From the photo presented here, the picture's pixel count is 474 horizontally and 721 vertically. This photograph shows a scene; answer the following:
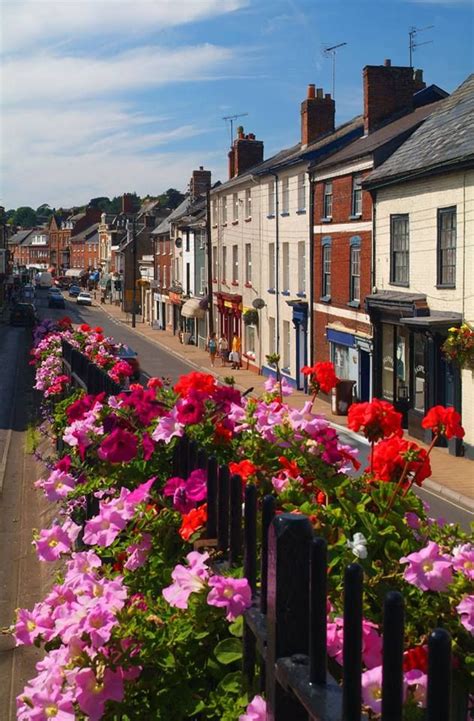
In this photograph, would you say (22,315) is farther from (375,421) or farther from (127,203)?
(375,421)

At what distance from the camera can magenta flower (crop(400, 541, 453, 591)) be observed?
104 inches

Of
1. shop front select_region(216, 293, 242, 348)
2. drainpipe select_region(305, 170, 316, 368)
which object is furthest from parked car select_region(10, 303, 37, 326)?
drainpipe select_region(305, 170, 316, 368)

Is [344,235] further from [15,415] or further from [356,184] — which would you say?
[15,415]

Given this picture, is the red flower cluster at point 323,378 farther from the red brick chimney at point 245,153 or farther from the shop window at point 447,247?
the red brick chimney at point 245,153

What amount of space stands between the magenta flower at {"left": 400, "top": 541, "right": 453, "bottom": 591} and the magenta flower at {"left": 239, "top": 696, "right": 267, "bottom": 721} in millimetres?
562

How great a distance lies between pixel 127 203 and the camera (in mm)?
108062

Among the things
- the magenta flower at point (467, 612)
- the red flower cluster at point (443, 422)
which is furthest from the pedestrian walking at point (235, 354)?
the magenta flower at point (467, 612)

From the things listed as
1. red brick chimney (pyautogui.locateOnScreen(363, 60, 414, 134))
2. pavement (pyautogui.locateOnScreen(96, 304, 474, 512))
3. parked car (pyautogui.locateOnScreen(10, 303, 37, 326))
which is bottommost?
pavement (pyautogui.locateOnScreen(96, 304, 474, 512))

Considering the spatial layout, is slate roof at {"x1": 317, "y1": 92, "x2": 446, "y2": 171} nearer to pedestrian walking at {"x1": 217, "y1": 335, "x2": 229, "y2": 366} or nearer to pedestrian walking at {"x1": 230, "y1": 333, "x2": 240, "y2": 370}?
pedestrian walking at {"x1": 230, "y1": 333, "x2": 240, "y2": 370}

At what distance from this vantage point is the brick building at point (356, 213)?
1081 inches

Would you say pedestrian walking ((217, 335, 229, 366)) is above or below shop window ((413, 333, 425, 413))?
below

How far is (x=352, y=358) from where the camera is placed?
96.8 ft

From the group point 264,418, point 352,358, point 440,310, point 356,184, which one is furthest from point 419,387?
point 264,418

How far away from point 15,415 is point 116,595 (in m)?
18.3
